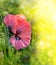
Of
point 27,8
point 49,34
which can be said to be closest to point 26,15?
point 27,8

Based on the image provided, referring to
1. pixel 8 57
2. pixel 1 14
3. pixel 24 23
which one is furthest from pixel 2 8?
pixel 8 57

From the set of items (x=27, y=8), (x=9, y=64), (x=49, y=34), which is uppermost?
(x=27, y=8)

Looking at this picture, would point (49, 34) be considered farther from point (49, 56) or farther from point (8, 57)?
point (8, 57)

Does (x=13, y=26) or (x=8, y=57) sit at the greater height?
(x=13, y=26)

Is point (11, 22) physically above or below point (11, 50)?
above
